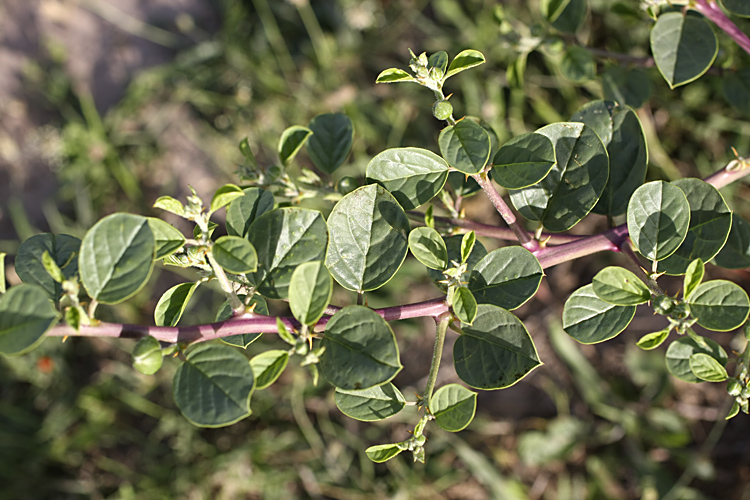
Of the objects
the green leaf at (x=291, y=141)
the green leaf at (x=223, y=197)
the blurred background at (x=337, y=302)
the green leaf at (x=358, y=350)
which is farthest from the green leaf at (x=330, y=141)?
the blurred background at (x=337, y=302)

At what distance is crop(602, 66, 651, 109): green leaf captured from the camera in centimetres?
161

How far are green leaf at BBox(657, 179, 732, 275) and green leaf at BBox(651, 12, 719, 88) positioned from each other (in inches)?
14.9

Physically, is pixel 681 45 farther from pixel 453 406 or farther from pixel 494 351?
pixel 453 406

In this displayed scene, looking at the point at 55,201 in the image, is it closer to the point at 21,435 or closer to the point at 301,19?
the point at 21,435

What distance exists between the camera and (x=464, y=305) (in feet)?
3.36

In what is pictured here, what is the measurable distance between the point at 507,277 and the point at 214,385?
0.61 meters

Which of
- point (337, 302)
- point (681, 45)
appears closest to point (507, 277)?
point (681, 45)

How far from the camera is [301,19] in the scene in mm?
3381

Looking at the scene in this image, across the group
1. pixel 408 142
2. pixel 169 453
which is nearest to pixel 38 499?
pixel 169 453

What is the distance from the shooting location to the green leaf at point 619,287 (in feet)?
3.60

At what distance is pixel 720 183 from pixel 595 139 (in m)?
0.41

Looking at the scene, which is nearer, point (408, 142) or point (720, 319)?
point (720, 319)

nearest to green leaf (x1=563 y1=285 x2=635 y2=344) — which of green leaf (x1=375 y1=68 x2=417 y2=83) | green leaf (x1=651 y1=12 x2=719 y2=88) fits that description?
green leaf (x1=375 y1=68 x2=417 y2=83)

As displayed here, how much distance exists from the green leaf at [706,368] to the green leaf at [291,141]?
1.01 m
